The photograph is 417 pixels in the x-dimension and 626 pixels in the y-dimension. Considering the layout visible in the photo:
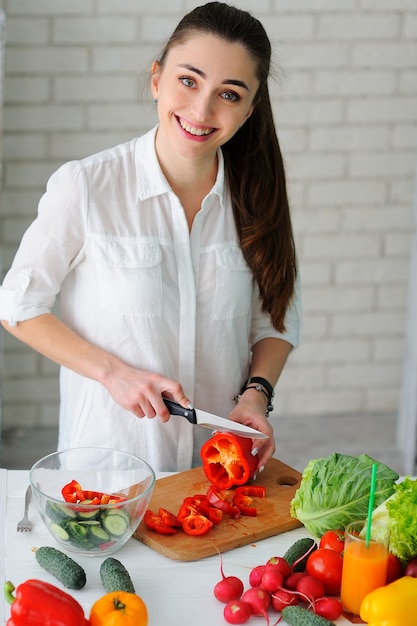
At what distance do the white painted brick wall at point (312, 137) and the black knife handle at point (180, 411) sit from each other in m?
2.03

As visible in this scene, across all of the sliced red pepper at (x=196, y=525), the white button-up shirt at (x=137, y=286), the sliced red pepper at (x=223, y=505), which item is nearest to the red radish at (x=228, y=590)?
the sliced red pepper at (x=196, y=525)

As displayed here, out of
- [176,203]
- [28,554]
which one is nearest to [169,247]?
[176,203]

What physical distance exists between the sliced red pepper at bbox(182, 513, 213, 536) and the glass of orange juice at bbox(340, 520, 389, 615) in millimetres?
342

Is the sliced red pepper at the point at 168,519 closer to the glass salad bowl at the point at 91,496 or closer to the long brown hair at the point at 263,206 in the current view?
the glass salad bowl at the point at 91,496

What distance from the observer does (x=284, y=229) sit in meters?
2.61

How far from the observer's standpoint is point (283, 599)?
1.74 m

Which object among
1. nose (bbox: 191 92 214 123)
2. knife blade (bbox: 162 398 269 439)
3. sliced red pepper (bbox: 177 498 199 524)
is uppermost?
nose (bbox: 191 92 214 123)

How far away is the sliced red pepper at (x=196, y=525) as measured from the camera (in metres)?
2.00

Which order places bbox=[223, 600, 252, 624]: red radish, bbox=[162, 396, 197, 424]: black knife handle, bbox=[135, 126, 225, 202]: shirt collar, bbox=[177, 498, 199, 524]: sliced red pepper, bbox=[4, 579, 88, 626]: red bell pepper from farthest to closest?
bbox=[135, 126, 225, 202]: shirt collar → bbox=[162, 396, 197, 424]: black knife handle → bbox=[177, 498, 199, 524]: sliced red pepper → bbox=[223, 600, 252, 624]: red radish → bbox=[4, 579, 88, 626]: red bell pepper

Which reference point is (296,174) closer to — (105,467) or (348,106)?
(348,106)

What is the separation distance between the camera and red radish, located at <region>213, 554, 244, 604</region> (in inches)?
69.6

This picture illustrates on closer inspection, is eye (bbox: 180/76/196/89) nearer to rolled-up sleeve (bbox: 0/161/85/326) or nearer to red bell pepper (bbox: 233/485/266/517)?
rolled-up sleeve (bbox: 0/161/85/326)

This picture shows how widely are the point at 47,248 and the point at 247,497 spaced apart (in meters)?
0.75

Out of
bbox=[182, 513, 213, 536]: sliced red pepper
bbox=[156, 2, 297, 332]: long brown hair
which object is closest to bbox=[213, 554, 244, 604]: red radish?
bbox=[182, 513, 213, 536]: sliced red pepper
